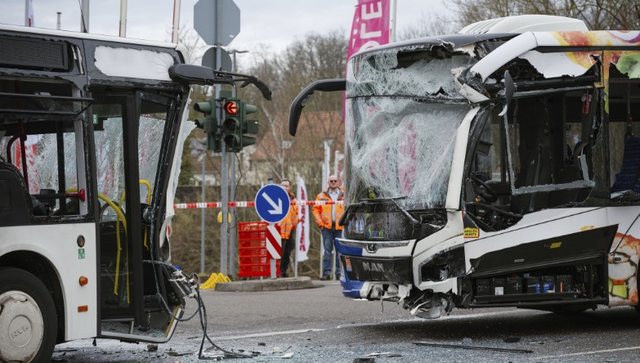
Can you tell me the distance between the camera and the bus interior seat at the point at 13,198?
29.6 feet

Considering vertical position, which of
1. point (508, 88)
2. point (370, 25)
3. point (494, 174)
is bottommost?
point (494, 174)

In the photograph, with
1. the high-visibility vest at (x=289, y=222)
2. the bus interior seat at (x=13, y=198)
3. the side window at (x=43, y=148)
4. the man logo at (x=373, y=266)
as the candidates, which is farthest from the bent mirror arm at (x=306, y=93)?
the high-visibility vest at (x=289, y=222)

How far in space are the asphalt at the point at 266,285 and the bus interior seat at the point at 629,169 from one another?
8.67 meters

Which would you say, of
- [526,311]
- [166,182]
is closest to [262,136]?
[526,311]

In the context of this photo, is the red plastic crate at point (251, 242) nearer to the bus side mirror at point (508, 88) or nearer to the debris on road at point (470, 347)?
the debris on road at point (470, 347)

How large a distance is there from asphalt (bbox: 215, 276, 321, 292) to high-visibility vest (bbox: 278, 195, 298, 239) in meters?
2.55

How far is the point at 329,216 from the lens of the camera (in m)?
23.1

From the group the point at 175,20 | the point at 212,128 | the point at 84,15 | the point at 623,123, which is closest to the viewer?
the point at 84,15

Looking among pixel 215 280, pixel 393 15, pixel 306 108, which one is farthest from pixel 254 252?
pixel 306 108

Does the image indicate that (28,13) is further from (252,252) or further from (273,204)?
(252,252)

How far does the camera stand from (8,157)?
9.35m

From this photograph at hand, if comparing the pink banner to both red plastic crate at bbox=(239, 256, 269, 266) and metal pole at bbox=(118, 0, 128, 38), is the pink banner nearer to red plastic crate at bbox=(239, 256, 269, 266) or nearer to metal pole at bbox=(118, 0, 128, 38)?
red plastic crate at bbox=(239, 256, 269, 266)

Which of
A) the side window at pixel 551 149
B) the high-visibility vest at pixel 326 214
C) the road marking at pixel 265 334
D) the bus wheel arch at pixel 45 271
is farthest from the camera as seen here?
the high-visibility vest at pixel 326 214

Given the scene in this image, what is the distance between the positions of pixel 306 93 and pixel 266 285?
23.7 feet
